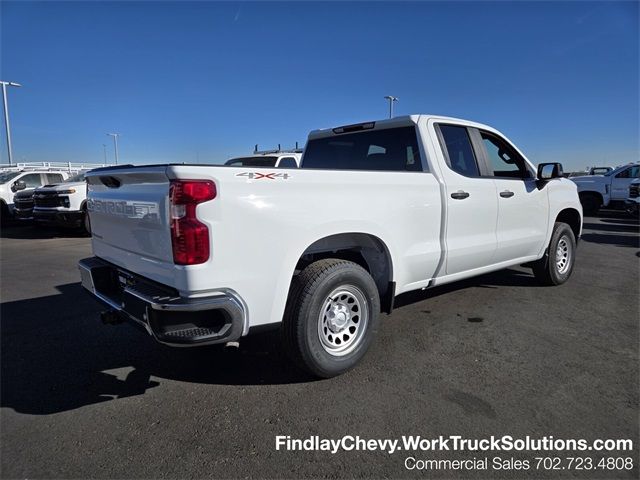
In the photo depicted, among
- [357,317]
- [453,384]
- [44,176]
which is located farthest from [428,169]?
[44,176]

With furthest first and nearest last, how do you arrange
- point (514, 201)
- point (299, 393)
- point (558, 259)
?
point (558, 259), point (514, 201), point (299, 393)

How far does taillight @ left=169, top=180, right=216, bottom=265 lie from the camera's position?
7.83 feet

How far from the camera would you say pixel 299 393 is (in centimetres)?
298

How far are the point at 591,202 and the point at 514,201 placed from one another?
46.8 feet

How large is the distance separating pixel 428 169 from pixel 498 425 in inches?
85.0

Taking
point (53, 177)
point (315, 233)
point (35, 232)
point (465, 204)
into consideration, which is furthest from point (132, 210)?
point (53, 177)

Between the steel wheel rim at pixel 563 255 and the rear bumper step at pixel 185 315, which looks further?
the steel wheel rim at pixel 563 255

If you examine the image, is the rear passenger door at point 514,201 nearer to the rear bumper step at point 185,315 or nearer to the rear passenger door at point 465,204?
the rear passenger door at point 465,204

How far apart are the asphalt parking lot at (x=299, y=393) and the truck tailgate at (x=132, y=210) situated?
1023mm

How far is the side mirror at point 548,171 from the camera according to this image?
4719 millimetres

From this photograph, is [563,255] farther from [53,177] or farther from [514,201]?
[53,177]

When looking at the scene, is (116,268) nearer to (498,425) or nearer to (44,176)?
(498,425)

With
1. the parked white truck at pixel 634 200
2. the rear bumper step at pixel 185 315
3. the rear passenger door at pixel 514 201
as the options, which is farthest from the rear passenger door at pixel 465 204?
the parked white truck at pixel 634 200

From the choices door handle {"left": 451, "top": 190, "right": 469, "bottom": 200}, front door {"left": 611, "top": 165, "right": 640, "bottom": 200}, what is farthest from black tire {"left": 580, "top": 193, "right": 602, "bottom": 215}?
door handle {"left": 451, "top": 190, "right": 469, "bottom": 200}
